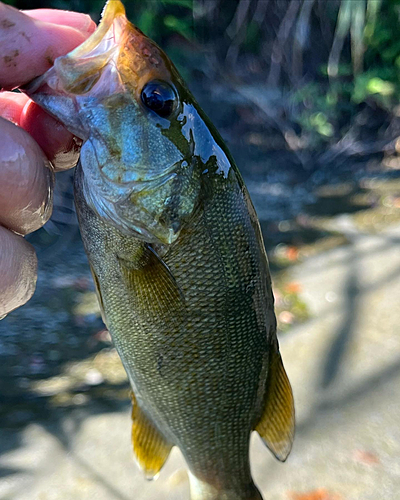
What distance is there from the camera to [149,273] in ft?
3.91

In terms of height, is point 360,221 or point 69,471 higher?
point 69,471

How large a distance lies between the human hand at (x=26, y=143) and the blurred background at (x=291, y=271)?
5.82 ft

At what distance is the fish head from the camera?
110 centimetres

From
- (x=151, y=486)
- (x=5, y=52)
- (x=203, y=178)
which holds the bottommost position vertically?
(x=151, y=486)

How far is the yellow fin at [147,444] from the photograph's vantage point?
159 centimetres

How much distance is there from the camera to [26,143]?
1098mm

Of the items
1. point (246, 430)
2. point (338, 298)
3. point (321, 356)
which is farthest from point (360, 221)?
point (246, 430)

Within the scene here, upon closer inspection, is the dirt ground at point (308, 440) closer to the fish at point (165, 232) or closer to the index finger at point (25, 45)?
the fish at point (165, 232)

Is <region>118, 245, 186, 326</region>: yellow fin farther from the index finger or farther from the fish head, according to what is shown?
the index finger

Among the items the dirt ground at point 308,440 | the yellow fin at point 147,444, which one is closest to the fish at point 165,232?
Answer: the yellow fin at point 147,444

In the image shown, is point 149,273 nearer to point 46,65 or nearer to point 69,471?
point 46,65

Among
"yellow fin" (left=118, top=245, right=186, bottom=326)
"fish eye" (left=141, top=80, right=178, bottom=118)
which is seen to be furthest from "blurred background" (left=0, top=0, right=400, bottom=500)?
"fish eye" (left=141, top=80, right=178, bottom=118)

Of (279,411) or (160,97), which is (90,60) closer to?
(160,97)

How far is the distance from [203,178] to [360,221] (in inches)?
185
